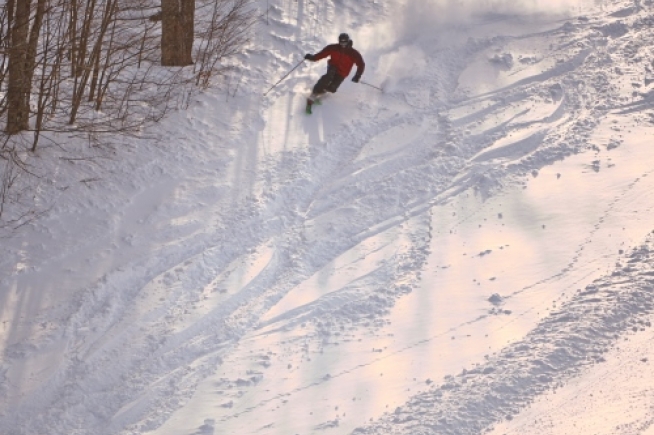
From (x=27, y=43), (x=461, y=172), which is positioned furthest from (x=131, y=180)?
(x=461, y=172)

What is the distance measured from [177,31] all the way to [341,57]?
2.34 meters

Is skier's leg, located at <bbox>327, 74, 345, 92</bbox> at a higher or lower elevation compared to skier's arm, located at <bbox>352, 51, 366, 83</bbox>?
lower

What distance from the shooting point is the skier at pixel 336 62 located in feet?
40.5

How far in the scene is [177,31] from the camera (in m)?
12.7

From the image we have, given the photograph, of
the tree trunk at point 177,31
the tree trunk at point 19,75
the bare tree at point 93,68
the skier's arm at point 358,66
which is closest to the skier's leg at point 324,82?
the skier's arm at point 358,66

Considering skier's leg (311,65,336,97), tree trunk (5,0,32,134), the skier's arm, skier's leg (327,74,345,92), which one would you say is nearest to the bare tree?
tree trunk (5,0,32,134)

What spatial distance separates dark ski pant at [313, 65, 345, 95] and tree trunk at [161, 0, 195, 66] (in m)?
1.97

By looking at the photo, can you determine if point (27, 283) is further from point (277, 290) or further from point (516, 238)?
point (516, 238)

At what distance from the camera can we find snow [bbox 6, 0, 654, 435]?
811cm

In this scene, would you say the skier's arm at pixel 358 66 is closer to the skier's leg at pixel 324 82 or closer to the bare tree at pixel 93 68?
the skier's leg at pixel 324 82

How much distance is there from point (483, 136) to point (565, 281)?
301 cm

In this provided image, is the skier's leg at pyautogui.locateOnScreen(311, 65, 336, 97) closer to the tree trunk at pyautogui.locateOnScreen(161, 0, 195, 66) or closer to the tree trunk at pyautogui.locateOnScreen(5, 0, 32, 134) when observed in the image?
the tree trunk at pyautogui.locateOnScreen(161, 0, 195, 66)

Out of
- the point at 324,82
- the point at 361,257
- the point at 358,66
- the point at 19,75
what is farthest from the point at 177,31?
the point at 361,257

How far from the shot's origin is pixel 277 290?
31.1 ft
